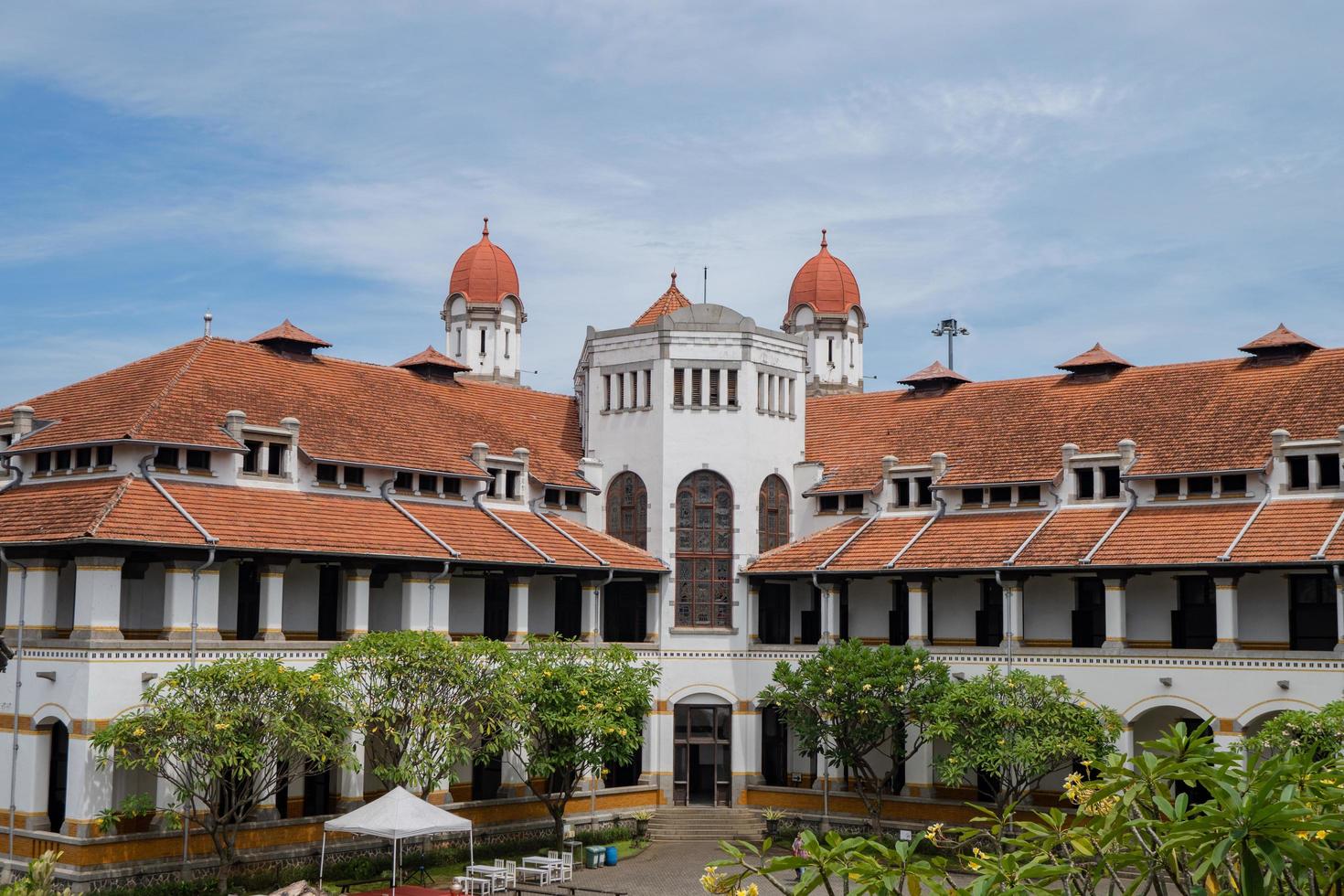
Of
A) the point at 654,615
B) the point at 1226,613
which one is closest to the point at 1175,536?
the point at 1226,613

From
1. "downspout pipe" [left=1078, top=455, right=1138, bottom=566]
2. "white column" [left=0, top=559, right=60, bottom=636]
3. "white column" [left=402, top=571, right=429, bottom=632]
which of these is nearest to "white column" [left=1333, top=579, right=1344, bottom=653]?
"white column" [left=0, top=559, right=60, bottom=636]

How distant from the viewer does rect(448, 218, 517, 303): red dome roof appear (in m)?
76.8

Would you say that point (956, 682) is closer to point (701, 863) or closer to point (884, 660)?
point (884, 660)

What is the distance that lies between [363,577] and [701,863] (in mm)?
13015

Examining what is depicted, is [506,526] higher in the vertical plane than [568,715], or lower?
higher

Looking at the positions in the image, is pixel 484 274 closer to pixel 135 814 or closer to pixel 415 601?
pixel 415 601

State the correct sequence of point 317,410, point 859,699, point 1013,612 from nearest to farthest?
point 859,699, point 1013,612, point 317,410

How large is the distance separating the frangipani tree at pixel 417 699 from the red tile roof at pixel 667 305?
1875 centimetres

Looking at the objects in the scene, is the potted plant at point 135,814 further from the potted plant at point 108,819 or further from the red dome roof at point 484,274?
the red dome roof at point 484,274

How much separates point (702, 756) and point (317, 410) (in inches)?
683

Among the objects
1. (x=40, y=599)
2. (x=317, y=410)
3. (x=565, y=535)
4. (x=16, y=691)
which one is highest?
(x=317, y=410)

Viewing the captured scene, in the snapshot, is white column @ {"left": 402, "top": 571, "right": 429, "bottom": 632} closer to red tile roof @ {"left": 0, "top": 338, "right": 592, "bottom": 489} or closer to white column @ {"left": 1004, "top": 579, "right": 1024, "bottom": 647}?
red tile roof @ {"left": 0, "top": 338, "right": 592, "bottom": 489}

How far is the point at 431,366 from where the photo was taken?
54281mm

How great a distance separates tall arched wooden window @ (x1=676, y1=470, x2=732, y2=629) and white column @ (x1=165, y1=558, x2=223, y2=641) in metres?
17.4
